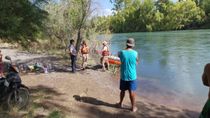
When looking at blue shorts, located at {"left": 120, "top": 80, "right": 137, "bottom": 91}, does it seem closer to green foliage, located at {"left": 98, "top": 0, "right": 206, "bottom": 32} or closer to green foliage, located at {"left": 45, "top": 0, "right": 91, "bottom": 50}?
green foliage, located at {"left": 45, "top": 0, "right": 91, "bottom": 50}

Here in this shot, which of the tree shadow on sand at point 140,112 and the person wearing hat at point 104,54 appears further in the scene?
the person wearing hat at point 104,54

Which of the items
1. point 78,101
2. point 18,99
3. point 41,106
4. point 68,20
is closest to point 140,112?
point 78,101

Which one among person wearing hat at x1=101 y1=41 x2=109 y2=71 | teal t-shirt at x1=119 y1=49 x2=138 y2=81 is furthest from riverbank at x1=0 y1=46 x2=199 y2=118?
person wearing hat at x1=101 y1=41 x2=109 y2=71

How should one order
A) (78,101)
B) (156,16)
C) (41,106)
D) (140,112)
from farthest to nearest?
1. (156,16)
2. (78,101)
3. (140,112)
4. (41,106)

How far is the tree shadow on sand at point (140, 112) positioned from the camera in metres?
8.76

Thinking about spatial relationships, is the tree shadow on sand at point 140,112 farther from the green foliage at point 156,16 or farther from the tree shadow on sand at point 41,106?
the green foliage at point 156,16

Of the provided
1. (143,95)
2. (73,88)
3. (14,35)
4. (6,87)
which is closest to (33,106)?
(6,87)

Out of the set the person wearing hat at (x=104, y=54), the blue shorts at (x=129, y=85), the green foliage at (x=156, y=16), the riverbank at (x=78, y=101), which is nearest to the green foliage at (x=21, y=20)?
the riverbank at (x=78, y=101)

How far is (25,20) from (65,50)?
17.2m

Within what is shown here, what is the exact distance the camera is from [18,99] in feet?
27.1

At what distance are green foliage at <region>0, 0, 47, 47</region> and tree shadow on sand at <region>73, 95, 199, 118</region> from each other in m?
2.45

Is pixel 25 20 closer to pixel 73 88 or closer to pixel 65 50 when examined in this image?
pixel 73 88

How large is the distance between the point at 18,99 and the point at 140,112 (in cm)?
313

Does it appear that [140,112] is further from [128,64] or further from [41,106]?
[41,106]
